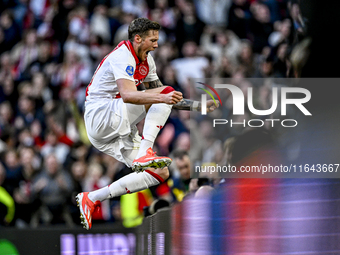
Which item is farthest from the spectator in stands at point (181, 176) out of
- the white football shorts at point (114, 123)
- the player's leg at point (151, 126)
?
the player's leg at point (151, 126)

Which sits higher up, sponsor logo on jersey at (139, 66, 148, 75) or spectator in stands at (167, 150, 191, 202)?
sponsor logo on jersey at (139, 66, 148, 75)

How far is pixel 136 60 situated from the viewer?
14.7ft

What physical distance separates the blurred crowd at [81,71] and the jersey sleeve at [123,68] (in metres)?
2.04

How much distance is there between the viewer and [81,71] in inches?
→ 344

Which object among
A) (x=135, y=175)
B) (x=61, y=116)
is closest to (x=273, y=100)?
(x=135, y=175)

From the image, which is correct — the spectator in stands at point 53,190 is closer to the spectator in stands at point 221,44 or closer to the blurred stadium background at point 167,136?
the blurred stadium background at point 167,136

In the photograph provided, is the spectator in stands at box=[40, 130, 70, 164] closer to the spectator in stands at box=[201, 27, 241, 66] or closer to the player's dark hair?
the spectator in stands at box=[201, 27, 241, 66]

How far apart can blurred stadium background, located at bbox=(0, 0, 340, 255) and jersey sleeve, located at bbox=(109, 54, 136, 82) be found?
1.21 metres

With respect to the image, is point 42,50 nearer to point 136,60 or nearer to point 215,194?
point 136,60

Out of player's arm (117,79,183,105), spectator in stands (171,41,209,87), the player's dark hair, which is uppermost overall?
spectator in stands (171,41,209,87)

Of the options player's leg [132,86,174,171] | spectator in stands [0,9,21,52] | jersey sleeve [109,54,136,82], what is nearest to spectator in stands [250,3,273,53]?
player's leg [132,86,174,171]

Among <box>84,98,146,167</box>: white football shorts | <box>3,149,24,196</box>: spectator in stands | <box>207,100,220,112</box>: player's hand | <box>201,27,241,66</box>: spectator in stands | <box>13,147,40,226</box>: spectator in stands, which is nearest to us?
<box>84,98,146,167</box>: white football shorts

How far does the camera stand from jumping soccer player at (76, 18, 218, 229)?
14.0 ft

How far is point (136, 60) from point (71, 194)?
3.38m
